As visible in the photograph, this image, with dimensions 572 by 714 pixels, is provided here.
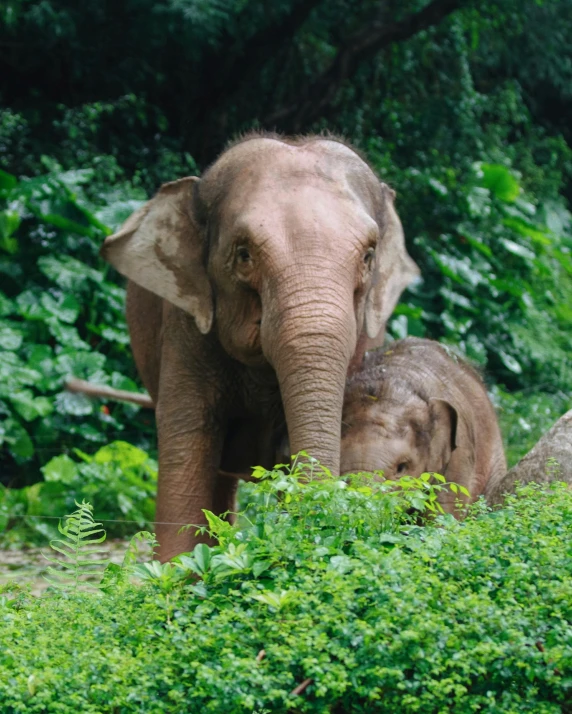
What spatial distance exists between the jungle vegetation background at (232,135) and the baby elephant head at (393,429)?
373cm

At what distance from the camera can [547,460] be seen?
18.3ft

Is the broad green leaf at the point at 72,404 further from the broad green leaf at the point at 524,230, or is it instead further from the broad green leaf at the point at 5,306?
the broad green leaf at the point at 524,230

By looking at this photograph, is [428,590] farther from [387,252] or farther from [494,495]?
[387,252]

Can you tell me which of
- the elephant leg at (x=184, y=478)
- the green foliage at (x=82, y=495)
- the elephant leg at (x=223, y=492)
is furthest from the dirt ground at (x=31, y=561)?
the elephant leg at (x=184, y=478)

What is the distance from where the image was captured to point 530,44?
58.6 ft

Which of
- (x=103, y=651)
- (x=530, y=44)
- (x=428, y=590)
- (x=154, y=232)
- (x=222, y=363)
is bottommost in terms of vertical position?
(x=103, y=651)

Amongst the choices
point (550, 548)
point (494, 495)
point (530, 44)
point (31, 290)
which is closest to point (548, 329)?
point (530, 44)

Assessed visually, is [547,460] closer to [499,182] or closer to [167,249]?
[167,249]

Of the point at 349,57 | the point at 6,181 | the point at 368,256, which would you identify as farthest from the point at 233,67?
the point at 368,256

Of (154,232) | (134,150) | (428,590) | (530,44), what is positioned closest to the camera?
(428,590)

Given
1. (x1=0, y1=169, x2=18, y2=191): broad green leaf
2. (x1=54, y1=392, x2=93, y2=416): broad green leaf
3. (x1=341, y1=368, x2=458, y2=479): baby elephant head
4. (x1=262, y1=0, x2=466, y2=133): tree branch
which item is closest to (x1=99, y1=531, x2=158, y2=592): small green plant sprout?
(x1=341, y1=368, x2=458, y2=479): baby elephant head

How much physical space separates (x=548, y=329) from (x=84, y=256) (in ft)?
18.8

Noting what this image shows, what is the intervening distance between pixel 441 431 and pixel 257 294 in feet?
4.32

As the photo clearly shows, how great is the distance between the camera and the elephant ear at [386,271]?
708cm
